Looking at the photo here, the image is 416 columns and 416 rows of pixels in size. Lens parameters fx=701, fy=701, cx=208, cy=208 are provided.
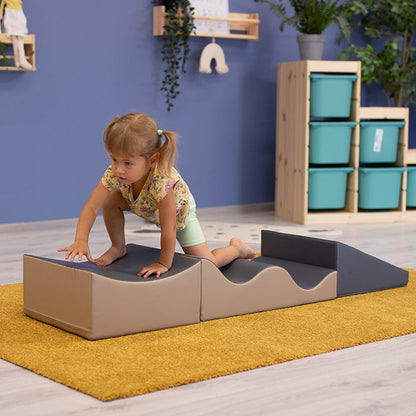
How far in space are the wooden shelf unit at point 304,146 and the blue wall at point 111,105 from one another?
10.2 inches

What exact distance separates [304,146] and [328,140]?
6.0 inches

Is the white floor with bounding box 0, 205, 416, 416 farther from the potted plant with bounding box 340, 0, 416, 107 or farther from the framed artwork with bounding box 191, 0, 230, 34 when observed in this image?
the potted plant with bounding box 340, 0, 416, 107

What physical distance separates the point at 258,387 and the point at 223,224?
8.36 ft

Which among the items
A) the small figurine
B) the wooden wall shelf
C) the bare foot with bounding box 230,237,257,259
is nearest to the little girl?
the bare foot with bounding box 230,237,257,259

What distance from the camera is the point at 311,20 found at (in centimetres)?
418

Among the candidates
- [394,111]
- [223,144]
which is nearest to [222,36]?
[223,144]

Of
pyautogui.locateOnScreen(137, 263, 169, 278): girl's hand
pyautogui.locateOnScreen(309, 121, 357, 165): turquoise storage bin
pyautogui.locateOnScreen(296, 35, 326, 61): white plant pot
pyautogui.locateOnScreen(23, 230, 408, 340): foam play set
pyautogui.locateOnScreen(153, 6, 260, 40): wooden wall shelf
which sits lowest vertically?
pyautogui.locateOnScreen(23, 230, 408, 340): foam play set

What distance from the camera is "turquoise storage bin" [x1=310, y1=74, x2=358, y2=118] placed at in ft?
13.3

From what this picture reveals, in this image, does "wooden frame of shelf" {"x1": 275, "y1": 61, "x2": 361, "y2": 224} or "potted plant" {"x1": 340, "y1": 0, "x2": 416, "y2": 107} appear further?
"potted plant" {"x1": 340, "y1": 0, "x2": 416, "y2": 107}

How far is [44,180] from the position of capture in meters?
3.82

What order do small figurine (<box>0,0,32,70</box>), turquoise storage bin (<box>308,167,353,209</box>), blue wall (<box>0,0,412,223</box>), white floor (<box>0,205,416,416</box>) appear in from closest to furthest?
white floor (<box>0,205,416,416</box>), small figurine (<box>0,0,32,70</box>), blue wall (<box>0,0,412,223</box>), turquoise storage bin (<box>308,167,353,209</box>)

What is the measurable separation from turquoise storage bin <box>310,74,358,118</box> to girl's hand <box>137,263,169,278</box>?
2.35 metres

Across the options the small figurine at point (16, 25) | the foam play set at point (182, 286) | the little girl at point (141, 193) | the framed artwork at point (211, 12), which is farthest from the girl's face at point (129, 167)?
the framed artwork at point (211, 12)

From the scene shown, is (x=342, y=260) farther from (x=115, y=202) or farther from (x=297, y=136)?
(x=297, y=136)
